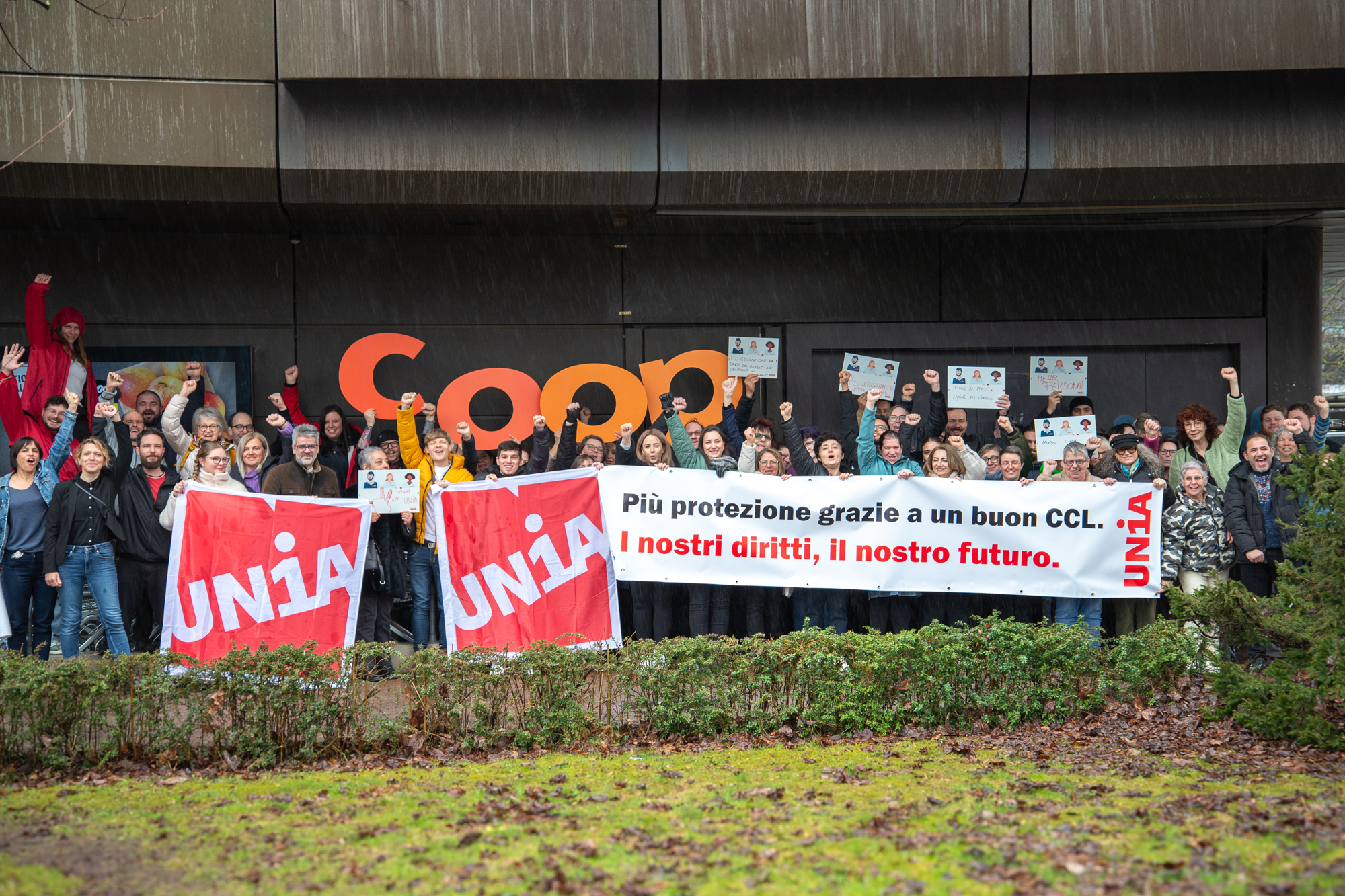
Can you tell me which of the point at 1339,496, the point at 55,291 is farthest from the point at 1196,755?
the point at 55,291

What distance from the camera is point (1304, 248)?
12.7m

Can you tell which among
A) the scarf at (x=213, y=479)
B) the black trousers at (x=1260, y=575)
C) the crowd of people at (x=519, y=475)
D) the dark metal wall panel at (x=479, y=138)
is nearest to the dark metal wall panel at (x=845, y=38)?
the dark metal wall panel at (x=479, y=138)

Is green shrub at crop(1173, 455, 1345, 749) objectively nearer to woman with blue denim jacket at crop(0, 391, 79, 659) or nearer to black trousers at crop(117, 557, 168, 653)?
black trousers at crop(117, 557, 168, 653)

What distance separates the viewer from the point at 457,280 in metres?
12.5

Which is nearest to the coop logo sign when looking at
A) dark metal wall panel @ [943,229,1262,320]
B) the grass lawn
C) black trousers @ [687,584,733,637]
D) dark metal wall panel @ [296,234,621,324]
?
dark metal wall panel @ [296,234,621,324]

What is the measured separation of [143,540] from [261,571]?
1018mm

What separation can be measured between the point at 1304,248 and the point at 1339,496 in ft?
24.9

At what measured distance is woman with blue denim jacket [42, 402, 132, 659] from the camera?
7.86 m

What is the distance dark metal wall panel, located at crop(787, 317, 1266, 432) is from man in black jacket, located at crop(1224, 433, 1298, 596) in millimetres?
3945

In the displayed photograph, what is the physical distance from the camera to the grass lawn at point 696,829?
4.40m

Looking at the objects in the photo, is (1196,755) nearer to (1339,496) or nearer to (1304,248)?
(1339,496)

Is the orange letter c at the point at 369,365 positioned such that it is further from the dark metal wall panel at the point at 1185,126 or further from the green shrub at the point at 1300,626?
the green shrub at the point at 1300,626

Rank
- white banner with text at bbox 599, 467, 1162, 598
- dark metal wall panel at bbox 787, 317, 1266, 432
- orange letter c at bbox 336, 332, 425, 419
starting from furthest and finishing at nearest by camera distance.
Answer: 1. dark metal wall panel at bbox 787, 317, 1266, 432
2. orange letter c at bbox 336, 332, 425, 419
3. white banner with text at bbox 599, 467, 1162, 598

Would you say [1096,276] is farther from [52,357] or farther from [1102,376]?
[52,357]
